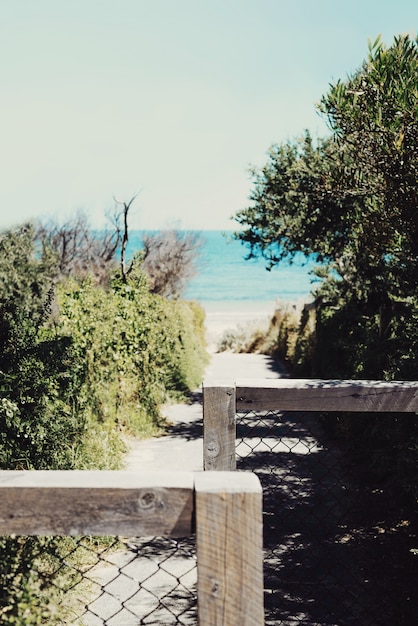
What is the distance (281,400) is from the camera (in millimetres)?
2654

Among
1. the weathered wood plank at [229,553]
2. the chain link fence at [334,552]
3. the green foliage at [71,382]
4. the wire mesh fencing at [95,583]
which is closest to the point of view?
the weathered wood plank at [229,553]

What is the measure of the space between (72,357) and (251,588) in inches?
186

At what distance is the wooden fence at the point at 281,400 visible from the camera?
102 inches

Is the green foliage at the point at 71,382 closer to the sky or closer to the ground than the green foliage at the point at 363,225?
closer to the ground

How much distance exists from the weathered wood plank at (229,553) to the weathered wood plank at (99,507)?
6cm

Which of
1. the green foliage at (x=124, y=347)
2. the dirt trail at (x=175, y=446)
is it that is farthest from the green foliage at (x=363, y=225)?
the green foliage at (x=124, y=347)

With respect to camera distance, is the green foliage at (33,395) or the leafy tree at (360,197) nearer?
the leafy tree at (360,197)

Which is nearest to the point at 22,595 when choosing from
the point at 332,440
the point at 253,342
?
the point at 332,440

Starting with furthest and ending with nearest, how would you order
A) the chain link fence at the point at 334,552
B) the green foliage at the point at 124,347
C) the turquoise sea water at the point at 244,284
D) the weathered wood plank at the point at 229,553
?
the turquoise sea water at the point at 244,284, the green foliage at the point at 124,347, the chain link fence at the point at 334,552, the weathered wood plank at the point at 229,553

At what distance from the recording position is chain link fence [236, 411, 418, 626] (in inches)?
152

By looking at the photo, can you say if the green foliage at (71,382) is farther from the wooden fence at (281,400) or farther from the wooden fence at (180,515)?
the wooden fence at (281,400)

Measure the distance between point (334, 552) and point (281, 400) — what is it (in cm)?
277

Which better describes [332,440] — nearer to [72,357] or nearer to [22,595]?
[72,357]

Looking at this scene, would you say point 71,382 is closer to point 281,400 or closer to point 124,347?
point 124,347
